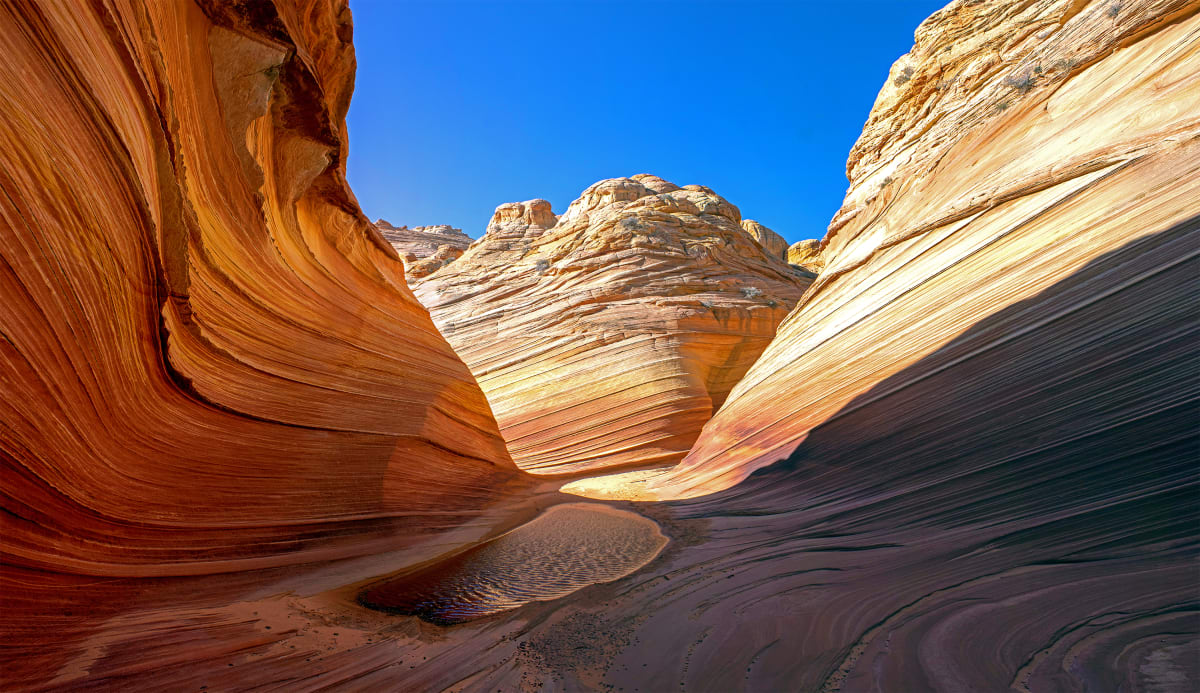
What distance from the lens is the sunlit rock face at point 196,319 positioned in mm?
2299

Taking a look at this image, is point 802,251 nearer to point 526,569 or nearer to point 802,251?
point 802,251

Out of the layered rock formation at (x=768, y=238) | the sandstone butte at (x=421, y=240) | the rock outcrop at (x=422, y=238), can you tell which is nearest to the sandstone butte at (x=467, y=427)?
the sandstone butte at (x=421, y=240)

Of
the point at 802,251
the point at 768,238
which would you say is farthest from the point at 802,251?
the point at 768,238

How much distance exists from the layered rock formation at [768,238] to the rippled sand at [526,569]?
28640mm

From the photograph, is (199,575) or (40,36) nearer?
(40,36)

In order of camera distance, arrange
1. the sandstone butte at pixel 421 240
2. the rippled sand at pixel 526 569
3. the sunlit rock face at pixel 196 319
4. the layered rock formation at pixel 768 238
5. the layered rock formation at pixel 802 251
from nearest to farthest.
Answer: the sunlit rock face at pixel 196 319, the rippled sand at pixel 526 569, the sandstone butte at pixel 421 240, the layered rock formation at pixel 802 251, the layered rock formation at pixel 768 238

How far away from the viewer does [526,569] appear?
A: 4.34 meters

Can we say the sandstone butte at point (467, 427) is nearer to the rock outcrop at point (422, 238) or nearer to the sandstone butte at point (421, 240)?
the sandstone butte at point (421, 240)

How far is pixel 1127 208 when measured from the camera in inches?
168

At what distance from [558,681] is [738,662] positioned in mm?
896

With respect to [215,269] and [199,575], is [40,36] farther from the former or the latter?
[199,575]

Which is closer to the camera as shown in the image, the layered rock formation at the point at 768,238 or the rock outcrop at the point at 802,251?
the rock outcrop at the point at 802,251

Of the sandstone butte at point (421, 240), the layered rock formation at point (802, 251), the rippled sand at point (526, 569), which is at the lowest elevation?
the rippled sand at point (526, 569)

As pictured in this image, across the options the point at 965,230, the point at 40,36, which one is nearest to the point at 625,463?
the point at 965,230
